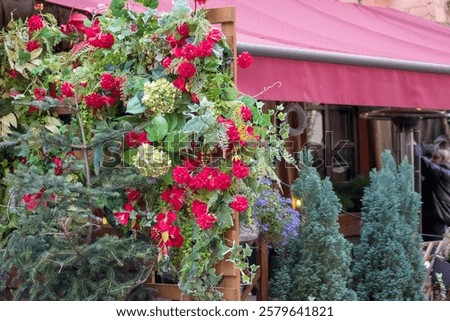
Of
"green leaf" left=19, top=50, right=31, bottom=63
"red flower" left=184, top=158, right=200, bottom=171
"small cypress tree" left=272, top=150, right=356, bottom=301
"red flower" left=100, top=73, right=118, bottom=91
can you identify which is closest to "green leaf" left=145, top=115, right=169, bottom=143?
"red flower" left=184, top=158, right=200, bottom=171

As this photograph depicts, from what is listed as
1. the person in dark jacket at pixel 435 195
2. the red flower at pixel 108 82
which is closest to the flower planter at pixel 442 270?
the person in dark jacket at pixel 435 195

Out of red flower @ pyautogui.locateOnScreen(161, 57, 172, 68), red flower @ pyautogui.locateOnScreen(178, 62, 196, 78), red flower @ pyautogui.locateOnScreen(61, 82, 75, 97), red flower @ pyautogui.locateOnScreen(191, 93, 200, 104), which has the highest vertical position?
red flower @ pyautogui.locateOnScreen(161, 57, 172, 68)

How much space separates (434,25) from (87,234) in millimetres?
5369

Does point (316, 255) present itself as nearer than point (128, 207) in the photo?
No

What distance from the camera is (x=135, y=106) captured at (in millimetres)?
3904

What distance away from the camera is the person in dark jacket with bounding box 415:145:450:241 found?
27.7ft

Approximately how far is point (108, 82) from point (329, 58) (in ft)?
4.76

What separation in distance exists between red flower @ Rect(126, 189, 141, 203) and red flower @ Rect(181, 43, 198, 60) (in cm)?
74

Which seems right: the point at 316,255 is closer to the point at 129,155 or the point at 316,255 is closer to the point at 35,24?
the point at 129,155

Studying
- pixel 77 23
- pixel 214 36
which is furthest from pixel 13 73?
pixel 214 36

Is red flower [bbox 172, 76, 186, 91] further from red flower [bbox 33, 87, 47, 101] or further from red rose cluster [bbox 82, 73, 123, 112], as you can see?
red flower [bbox 33, 87, 47, 101]

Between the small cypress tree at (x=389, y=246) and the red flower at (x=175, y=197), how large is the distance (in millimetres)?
1983

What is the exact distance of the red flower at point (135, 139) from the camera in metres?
3.90

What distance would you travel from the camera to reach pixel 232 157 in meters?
3.84
